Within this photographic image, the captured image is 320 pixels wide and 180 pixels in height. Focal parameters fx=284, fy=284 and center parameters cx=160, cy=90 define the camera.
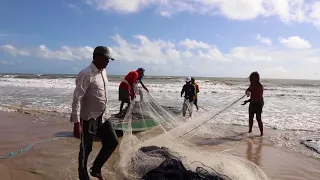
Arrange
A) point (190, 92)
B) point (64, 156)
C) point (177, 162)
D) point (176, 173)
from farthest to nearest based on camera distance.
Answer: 1. point (190, 92)
2. point (64, 156)
3. point (177, 162)
4. point (176, 173)

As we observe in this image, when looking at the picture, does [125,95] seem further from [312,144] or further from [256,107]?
[312,144]

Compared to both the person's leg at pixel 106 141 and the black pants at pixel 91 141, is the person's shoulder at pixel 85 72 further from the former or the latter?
the person's leg at pixel 106 141

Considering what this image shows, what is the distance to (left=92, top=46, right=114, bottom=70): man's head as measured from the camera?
3422 mm

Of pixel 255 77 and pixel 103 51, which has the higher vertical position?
pixel 103 51

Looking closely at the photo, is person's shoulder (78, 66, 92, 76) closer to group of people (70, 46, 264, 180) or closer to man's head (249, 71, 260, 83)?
group of people (70, 46, 264, 180)

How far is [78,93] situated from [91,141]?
688 mm

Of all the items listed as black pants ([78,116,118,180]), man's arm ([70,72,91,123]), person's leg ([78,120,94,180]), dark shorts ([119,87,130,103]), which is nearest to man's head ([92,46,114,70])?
man's arm ([70,72,91,123])

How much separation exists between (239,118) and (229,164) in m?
6.84

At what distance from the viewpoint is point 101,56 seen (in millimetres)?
3428

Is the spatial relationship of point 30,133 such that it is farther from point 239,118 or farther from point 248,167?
point 239,118

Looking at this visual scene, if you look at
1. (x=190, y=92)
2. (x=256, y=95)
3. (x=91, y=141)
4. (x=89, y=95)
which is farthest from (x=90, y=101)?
(x=190, y=92)

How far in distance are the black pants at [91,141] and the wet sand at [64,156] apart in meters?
0.41

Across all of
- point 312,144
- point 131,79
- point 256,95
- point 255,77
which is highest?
point 255,77

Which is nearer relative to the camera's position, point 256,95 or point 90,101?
point 90,101
